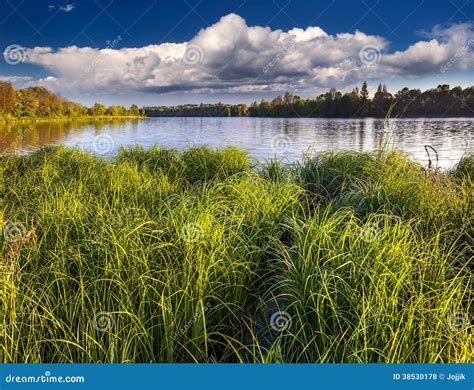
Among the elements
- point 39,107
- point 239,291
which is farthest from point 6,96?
point 239,291

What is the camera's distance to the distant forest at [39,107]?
21223 mm

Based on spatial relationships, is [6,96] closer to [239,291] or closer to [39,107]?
[39,107]

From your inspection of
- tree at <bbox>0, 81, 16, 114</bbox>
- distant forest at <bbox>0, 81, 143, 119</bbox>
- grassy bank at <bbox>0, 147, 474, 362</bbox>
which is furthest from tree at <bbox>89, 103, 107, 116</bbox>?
grassy bank at <bbox>0, 147, 474, 362</bbox>

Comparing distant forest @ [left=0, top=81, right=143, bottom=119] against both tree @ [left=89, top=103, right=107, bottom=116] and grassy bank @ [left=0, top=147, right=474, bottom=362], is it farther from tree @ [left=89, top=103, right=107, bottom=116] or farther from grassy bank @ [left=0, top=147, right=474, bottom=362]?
grassy bank @ [left=0, top=147, right=474, bottom=362]

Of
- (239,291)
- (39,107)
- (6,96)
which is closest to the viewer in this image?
(239,291)

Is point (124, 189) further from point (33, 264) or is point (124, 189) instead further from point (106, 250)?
point (106, 250)

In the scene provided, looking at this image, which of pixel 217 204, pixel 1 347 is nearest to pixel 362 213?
pixel 217 204

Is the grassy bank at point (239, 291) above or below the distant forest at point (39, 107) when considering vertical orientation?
below

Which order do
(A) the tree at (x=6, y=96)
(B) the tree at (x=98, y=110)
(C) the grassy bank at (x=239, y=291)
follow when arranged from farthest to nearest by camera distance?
1. (B) the tree at (x=98, y=110)
2. (A) the tree at (x=6, y=96)
3. (C) the grassy bank at (x=239, y=291)

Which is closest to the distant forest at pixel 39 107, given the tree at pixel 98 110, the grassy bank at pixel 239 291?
the tree at pixel 98 110

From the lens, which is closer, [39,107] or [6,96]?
[6,96]

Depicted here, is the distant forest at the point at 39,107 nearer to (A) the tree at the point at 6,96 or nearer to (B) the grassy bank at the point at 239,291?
(A) the tree at the point at 6,96

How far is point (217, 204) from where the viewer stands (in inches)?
149

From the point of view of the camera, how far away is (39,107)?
28.7 m
